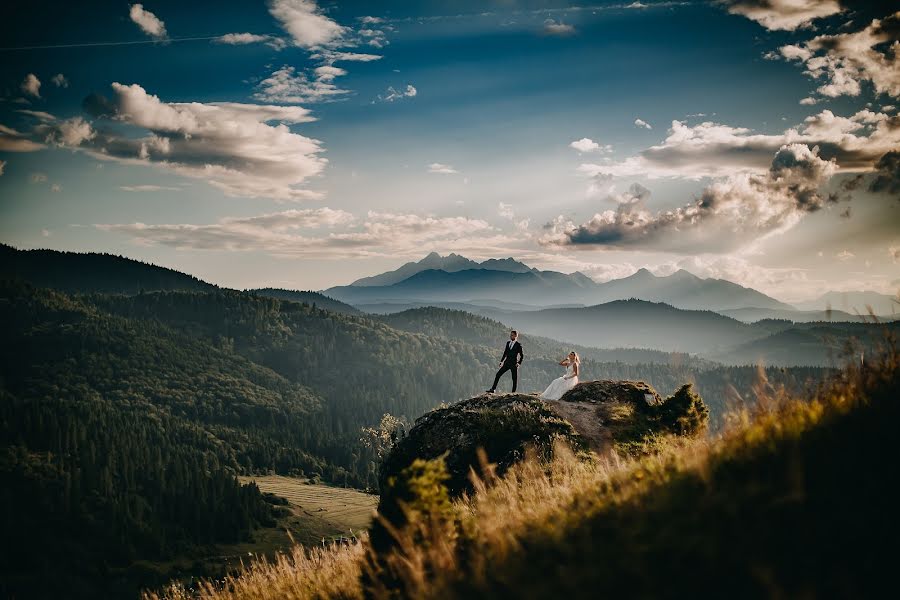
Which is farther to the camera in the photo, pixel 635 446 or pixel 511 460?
pixel 635 446

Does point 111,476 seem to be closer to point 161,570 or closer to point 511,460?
point 161,570

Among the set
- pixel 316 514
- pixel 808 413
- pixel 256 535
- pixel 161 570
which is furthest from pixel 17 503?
pixel 808 413

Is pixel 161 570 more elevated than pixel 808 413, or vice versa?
pixel 808 413

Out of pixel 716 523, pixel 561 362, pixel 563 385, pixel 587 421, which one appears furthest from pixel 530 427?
pixel 716 523

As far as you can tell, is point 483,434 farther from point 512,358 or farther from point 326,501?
point 326,501

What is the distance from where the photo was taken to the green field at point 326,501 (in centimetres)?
15262

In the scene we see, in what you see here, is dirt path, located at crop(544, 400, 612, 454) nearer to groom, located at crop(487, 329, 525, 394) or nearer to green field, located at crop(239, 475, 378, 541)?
groom, located at crop(487, 329, 525, 394)

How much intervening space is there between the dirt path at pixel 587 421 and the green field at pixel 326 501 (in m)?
138

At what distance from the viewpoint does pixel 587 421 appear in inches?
675

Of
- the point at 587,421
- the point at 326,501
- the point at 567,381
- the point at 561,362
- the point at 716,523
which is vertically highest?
the point at 716,523

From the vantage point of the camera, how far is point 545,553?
196 inches

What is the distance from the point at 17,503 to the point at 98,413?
57.4 m

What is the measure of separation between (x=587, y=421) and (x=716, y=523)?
44.1 feet

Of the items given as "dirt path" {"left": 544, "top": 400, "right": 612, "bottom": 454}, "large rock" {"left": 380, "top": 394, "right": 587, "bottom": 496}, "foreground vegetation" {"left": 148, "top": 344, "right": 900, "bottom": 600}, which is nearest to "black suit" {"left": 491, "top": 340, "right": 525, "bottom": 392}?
"dirt path" {"left": 544, "top": 400, "right": 612, "bottom": 454}
